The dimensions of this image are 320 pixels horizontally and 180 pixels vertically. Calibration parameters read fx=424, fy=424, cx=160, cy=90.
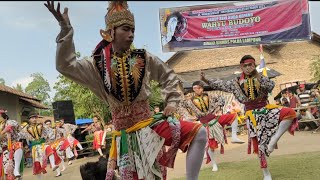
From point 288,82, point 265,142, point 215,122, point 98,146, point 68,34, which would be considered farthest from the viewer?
point 288,82

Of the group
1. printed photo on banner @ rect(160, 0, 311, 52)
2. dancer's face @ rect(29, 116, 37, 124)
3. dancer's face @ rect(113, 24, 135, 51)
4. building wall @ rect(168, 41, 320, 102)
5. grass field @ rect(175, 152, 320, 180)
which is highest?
printed photo on banner @ rect(160, 0, 311, 52)

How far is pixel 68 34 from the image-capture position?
3.46 metres

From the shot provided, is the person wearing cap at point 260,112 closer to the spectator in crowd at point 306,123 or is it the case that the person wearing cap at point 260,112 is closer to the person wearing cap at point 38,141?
the person wearing cap at point 38,141

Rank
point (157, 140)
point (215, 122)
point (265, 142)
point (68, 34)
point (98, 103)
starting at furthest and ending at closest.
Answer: point (98, 103), point (215, 122), point (265, 142), point (157, 140), point (68, 34)

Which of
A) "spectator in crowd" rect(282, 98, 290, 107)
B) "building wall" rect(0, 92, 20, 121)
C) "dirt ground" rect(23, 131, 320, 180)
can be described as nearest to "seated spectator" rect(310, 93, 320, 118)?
"spectator in crowd" rect(282, 98, 290, 107)

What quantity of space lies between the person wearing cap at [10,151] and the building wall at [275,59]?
2220cm

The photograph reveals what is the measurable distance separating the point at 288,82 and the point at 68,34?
2888 cm

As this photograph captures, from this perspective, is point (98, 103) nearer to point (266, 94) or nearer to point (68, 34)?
point (266, 94)

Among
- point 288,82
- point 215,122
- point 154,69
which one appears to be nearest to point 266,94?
point 215,122

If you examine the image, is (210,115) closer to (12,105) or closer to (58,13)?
(58,13)

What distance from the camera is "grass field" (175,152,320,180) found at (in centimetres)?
678

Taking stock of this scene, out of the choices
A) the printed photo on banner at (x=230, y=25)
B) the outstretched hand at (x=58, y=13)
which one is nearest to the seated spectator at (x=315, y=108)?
the printed photo on banner at (x=230, y=25)

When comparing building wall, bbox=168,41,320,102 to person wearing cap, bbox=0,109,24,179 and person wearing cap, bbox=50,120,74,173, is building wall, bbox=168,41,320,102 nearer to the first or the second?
person wearing cap, bbox=50,120,74,173

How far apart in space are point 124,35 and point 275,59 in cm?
A: 2866
